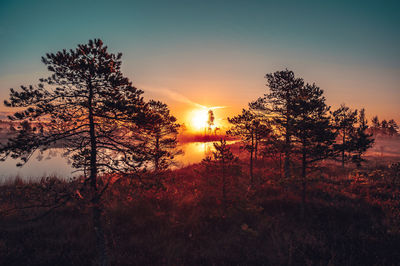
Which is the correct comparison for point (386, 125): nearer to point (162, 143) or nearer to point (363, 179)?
point (363, 179)

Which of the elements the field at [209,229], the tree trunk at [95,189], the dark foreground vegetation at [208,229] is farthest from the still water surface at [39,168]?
the tree trunk at [95,189]

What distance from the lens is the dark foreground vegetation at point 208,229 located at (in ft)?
24.9

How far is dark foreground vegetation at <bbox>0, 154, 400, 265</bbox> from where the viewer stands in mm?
7598

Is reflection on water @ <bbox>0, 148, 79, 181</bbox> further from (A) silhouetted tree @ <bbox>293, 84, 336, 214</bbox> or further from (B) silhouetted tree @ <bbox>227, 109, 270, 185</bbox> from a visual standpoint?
(A) silhouetted tree @ <bbox>293, 84, 336, 214</bbox>

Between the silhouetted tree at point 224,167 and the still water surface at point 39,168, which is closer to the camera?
the silhouetted tree at point 224,167

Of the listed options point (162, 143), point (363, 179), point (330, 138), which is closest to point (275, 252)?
point (330, 138)

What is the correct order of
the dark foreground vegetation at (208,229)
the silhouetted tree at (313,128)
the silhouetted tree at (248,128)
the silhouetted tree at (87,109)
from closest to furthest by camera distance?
the silhouetted tree at (87,109) → the dark foreground vegetation at (208,229) → the silhouetted tree at (313,128) → the silhouetted tree at (248,128)

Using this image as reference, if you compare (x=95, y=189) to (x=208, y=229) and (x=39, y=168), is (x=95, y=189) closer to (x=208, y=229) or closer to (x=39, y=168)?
(x=208, y=229)

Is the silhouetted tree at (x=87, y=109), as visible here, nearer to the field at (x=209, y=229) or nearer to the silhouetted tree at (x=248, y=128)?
the field at (x=209, y=229)

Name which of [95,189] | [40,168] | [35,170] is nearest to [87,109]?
[95,189]

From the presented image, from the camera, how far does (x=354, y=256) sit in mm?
7484

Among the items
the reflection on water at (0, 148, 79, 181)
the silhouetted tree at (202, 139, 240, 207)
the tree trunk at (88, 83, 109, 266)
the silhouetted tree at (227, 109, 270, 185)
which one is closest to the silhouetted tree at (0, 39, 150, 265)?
the tree trunk at (88, 83, 109, 266)

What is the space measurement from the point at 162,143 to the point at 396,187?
20.9 m

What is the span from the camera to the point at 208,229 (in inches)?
389
